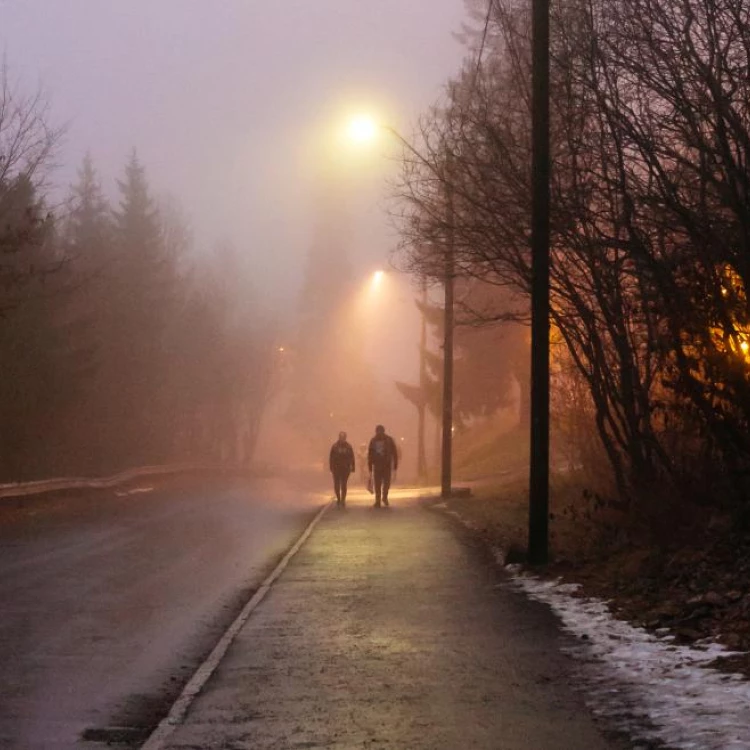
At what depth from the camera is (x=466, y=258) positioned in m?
17.4

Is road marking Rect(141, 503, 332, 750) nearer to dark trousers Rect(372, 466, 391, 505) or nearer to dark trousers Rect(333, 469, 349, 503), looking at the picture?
dark trousers Rect(372, 466, 391, 505)

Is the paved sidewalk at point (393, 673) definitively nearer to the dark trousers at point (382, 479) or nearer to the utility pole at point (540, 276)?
the utility pole at point (540, 276)

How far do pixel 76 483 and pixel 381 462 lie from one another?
29.3ft

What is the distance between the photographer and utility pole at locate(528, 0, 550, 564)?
14219 mm

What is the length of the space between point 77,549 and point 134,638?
819 centimetres

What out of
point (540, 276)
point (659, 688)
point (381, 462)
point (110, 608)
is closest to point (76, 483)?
point (381, 462)

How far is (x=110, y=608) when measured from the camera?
39.6 feet

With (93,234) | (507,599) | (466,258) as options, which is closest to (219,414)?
(93,234)

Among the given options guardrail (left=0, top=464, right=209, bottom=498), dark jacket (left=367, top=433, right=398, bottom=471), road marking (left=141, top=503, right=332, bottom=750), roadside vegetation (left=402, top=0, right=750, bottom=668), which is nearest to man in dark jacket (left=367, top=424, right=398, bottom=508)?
dark jacket (left=367, top=433, right=398, bottom=471)

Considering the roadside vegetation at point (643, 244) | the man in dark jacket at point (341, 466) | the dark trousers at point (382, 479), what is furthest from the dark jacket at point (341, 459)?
the roadside vegetation at point (643, 244)

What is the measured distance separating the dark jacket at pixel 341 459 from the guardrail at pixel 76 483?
7.01 metres

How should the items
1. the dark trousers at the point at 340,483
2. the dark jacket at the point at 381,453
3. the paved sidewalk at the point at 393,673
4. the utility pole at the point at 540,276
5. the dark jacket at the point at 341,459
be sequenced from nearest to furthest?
the paved sidewalk at the point at 393,673, the utility pole at the point at 540,276, the dark jacket at the point at 381,453, the dark trousers at the point at 340,483, the dark jacket at the point at 341,459

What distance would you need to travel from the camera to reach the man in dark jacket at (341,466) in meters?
28.9

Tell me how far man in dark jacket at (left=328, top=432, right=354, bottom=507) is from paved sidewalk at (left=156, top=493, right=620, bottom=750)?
13.9m
